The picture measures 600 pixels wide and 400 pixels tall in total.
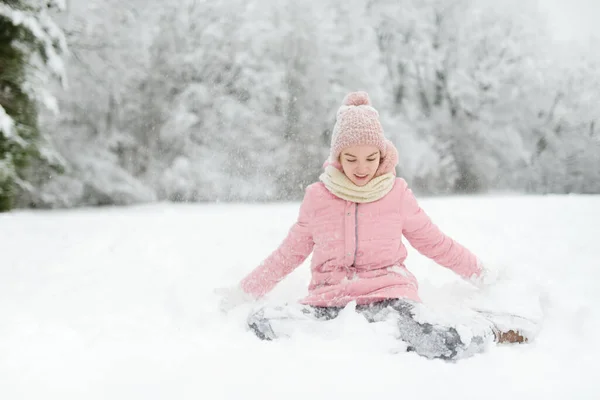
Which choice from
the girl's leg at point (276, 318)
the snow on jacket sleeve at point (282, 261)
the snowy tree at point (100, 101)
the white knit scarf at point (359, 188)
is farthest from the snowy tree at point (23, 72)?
the girl's leg at point (276, 318)

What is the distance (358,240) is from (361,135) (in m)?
0.44

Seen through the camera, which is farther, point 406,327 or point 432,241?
point 432,241

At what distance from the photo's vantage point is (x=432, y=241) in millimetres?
2238

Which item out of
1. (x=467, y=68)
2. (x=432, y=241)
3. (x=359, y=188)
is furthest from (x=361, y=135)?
(x=467, y=68)

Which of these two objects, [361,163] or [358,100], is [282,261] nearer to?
[361,163]

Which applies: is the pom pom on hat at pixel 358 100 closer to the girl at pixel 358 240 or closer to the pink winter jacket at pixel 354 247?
the girl at pixel 358 240

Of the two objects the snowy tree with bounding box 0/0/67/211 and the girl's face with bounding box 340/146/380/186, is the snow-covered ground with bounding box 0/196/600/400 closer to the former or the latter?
the girl's face with bounding box 340/146/380/186

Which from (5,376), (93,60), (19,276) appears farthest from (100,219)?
(93,60)

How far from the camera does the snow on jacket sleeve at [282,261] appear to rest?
2229mm

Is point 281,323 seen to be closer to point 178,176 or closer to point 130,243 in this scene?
point 130,243

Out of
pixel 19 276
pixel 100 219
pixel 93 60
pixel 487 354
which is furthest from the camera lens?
pixel 93 60

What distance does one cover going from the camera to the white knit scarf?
2070mm

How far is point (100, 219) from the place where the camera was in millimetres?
5180

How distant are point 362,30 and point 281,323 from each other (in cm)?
1452
